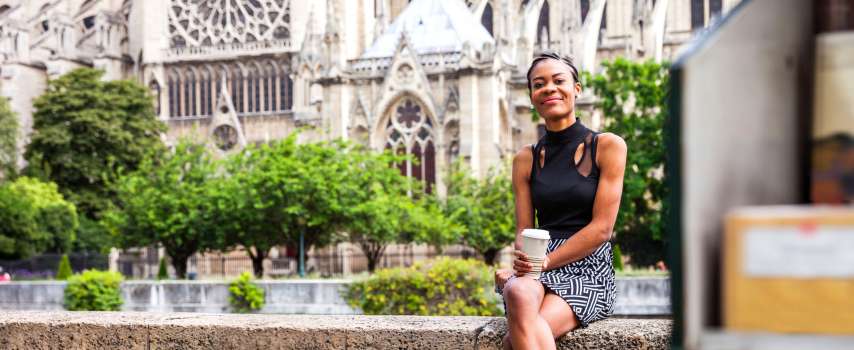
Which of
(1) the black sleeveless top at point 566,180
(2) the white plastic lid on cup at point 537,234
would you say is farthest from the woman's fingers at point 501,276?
(2) the white plastic lid on cup at point 537,234

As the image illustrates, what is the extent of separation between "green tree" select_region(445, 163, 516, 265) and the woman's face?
1003 inches

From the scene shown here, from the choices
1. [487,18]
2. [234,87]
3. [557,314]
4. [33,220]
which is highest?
[487,18]

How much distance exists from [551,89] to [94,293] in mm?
18948

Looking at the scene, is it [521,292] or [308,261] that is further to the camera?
[308,261]

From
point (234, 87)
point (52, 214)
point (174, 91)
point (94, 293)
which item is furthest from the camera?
point (174, 91)

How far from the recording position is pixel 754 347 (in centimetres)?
145

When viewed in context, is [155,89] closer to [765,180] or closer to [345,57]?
[345,57]

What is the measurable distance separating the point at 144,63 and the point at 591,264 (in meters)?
49.4

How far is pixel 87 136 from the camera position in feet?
149

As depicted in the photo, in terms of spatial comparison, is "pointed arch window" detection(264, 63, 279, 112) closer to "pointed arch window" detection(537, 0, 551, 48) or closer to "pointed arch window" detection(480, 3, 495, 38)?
"pointed arch window" detection(480, 3, 495, 38)

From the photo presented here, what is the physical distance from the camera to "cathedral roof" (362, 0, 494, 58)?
36.6m

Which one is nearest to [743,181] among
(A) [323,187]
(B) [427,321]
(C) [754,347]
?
(C) [754,347]

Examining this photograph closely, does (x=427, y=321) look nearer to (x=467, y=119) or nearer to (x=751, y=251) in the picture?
(x=751, y=251)

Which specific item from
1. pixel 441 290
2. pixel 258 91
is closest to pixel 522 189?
pixel 441 290
